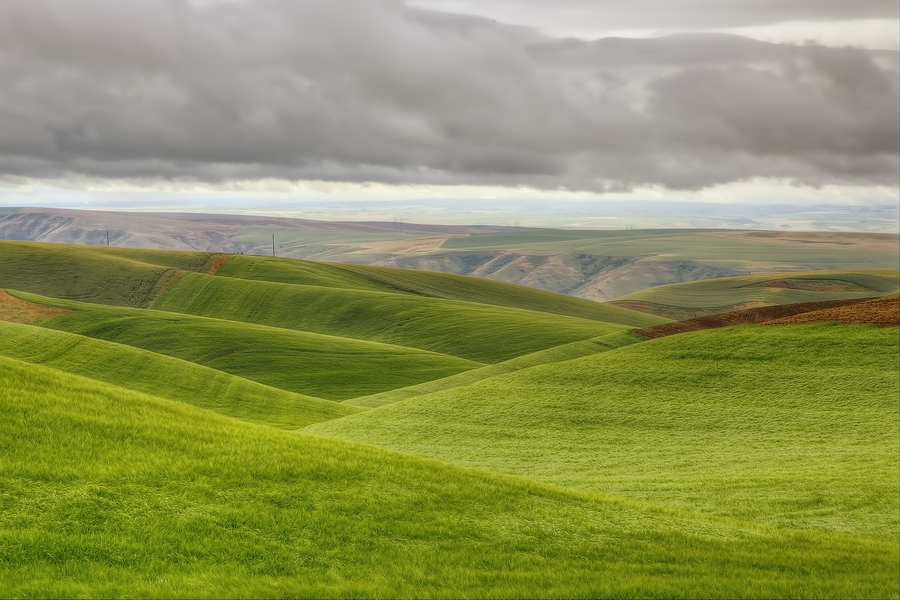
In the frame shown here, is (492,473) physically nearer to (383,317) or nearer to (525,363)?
(525,363)

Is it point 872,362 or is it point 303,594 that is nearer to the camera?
point 303,594

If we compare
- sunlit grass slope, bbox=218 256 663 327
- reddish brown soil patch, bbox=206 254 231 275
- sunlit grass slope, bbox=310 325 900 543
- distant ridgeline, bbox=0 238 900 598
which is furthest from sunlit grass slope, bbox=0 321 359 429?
sunlit grass slope, bbox=218 256 663 327

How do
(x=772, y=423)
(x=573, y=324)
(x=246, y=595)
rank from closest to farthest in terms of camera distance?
(x=246, y=595)
(x=772, y=423)
(x=573, y=324)

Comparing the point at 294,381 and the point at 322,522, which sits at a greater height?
the point at 322,522

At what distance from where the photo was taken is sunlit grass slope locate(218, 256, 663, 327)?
134 m

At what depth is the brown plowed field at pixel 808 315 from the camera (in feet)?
150

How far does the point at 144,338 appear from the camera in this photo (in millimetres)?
79062

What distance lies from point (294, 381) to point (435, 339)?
29.0 m

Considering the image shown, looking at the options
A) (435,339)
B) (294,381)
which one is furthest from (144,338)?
(435,339)

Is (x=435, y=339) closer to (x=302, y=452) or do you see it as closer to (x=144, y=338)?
(x=144, y=338)

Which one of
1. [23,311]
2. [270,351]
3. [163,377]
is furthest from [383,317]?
[163,377]

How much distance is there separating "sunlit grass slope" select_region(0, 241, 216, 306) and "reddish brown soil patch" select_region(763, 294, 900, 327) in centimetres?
9376

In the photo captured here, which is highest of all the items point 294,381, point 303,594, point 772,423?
point 303,594

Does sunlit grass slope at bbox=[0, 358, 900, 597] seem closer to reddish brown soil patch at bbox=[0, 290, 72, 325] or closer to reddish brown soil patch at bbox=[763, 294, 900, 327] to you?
reddish brown soil patch at bbox=[763, 294, 900, 327]
